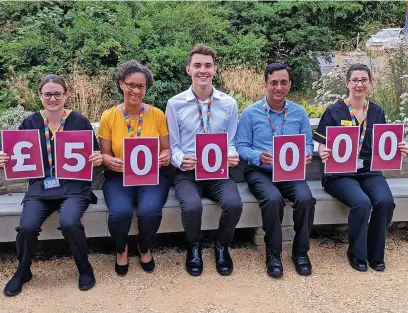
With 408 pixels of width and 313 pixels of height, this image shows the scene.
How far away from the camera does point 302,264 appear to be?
357cm

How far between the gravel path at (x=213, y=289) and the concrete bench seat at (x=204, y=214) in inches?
10.8

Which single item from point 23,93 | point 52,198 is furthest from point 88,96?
point 52,198

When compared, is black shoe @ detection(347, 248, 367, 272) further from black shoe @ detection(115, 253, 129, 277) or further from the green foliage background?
the green foliage background

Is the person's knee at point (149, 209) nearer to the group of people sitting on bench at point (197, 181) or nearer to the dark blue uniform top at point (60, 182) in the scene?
the group of people sitting on bench at point (197, 181)

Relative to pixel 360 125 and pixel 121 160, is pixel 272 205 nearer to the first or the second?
pixel 360 125

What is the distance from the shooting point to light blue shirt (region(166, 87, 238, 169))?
370 cm

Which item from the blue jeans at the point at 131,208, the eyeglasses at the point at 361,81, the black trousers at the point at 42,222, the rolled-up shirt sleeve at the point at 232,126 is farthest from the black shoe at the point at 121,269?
the eyeglasses at the point at 361,81

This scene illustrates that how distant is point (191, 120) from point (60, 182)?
3.49ft

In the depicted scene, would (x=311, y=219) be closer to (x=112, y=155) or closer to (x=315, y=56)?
(x=112, y=155)

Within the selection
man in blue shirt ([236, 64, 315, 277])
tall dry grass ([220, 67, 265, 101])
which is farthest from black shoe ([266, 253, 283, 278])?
tall dry grass ([220, 67, 265, 101])

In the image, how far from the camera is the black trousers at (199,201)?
344 centimetres

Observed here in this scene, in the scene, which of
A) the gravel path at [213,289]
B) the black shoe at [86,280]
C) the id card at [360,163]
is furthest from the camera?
the id card at [360,163]

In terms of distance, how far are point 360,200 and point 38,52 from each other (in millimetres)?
5590

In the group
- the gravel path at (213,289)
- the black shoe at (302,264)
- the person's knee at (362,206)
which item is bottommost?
the gravel path at (213,289)
